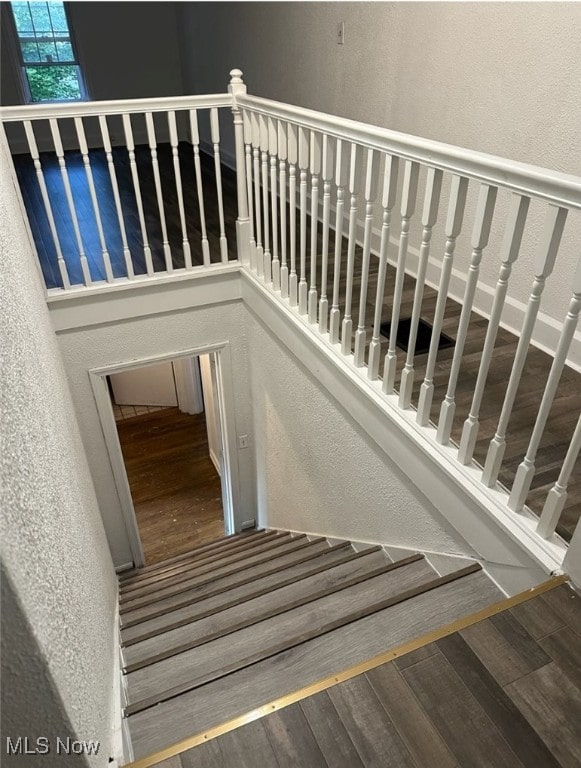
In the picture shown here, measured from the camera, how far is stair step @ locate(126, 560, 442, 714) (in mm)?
1856

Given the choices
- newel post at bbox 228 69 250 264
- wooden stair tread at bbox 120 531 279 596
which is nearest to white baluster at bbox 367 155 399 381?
newel post at bbox 228 69 250 264

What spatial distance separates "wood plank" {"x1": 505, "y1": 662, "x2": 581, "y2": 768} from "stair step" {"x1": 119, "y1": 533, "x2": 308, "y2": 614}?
2045 mm

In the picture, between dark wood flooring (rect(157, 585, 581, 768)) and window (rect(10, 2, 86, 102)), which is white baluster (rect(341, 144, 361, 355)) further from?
window (rect(10, 2, 86, 102))

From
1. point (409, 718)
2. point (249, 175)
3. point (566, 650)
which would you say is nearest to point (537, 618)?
point (566, 650)

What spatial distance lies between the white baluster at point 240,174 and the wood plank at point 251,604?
197cm

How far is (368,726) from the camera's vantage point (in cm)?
135

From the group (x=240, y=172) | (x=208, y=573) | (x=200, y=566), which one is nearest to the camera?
(x=240, y=172)

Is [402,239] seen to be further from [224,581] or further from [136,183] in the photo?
[224,581]

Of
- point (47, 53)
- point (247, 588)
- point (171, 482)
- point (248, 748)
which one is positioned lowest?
point (171, 482)

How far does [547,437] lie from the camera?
202cm

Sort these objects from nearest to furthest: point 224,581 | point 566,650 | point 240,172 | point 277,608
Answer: point 566,650 < point 277,608 < point 224,581 < point 240,172

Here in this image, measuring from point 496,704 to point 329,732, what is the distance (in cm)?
43

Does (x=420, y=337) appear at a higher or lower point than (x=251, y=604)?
higher

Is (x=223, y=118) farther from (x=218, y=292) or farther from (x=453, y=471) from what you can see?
(x=453, y=471)
